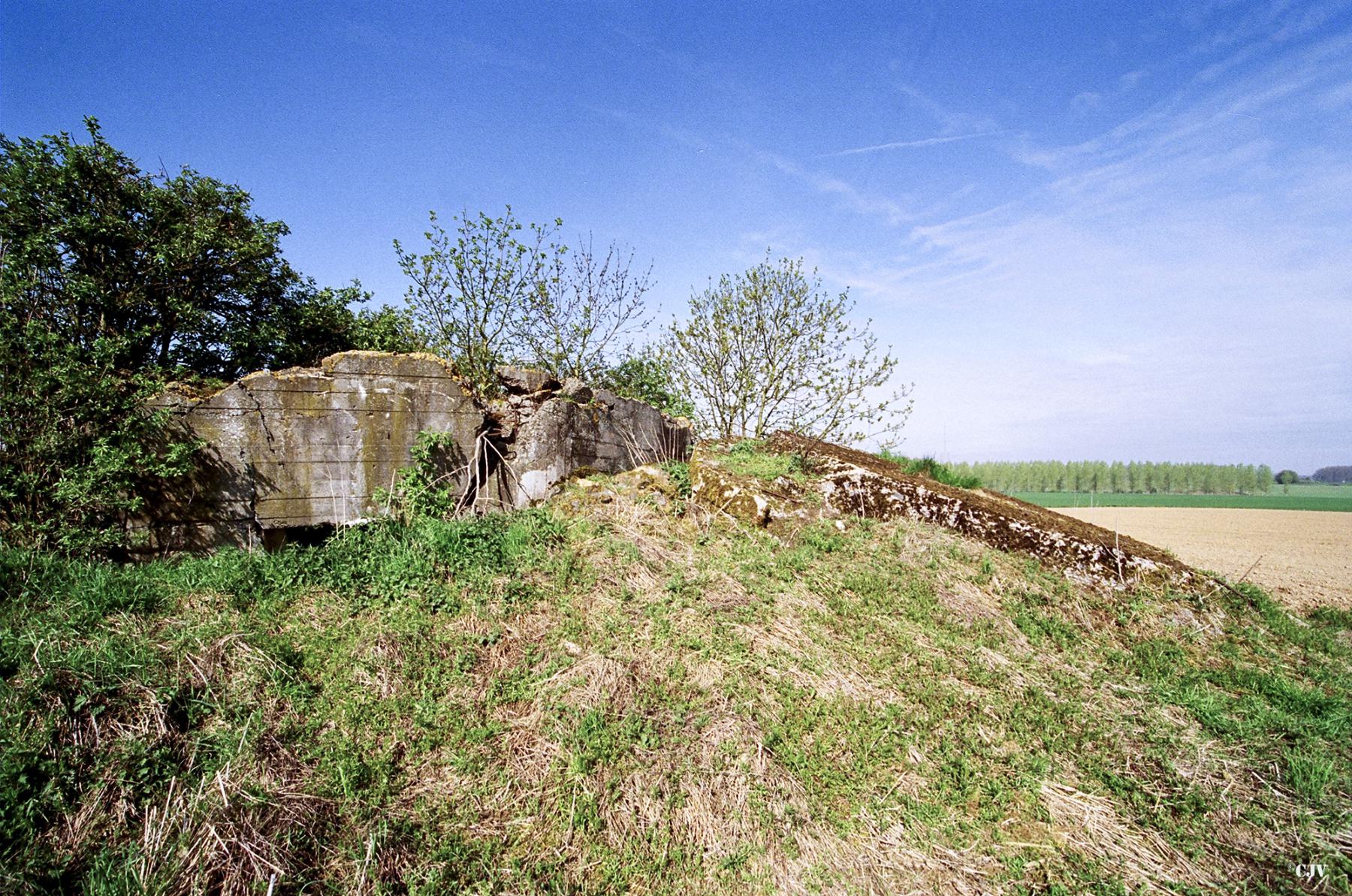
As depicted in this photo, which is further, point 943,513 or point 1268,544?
point 1268,544

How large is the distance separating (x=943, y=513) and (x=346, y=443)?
23.0 feet

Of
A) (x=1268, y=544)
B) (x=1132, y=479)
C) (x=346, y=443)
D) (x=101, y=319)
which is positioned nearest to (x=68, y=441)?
(x=101, y=319)

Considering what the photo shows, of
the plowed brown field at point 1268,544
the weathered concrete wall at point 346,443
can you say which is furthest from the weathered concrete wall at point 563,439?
the plowed brown field at point 1268,544

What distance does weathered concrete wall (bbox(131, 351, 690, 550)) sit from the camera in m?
5.38

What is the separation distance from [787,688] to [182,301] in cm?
752

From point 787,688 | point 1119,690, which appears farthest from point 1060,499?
point 787,688

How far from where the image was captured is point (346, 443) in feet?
19.8

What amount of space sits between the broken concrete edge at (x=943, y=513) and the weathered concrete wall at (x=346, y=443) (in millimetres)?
2022

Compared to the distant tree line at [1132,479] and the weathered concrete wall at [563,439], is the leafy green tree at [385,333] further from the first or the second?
the distant tree line at [1132,479]

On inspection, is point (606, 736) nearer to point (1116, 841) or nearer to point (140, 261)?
point (1116, 841)

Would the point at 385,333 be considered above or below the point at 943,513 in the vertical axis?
above

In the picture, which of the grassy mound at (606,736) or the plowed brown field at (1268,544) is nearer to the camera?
the grassy mound at (606,736)

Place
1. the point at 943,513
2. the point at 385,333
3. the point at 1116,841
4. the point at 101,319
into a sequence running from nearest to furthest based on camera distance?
the point at 1116,841 → the point at 101,319 → the point at 943,513 → the point at 385,333

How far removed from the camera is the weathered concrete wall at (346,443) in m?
5.38
